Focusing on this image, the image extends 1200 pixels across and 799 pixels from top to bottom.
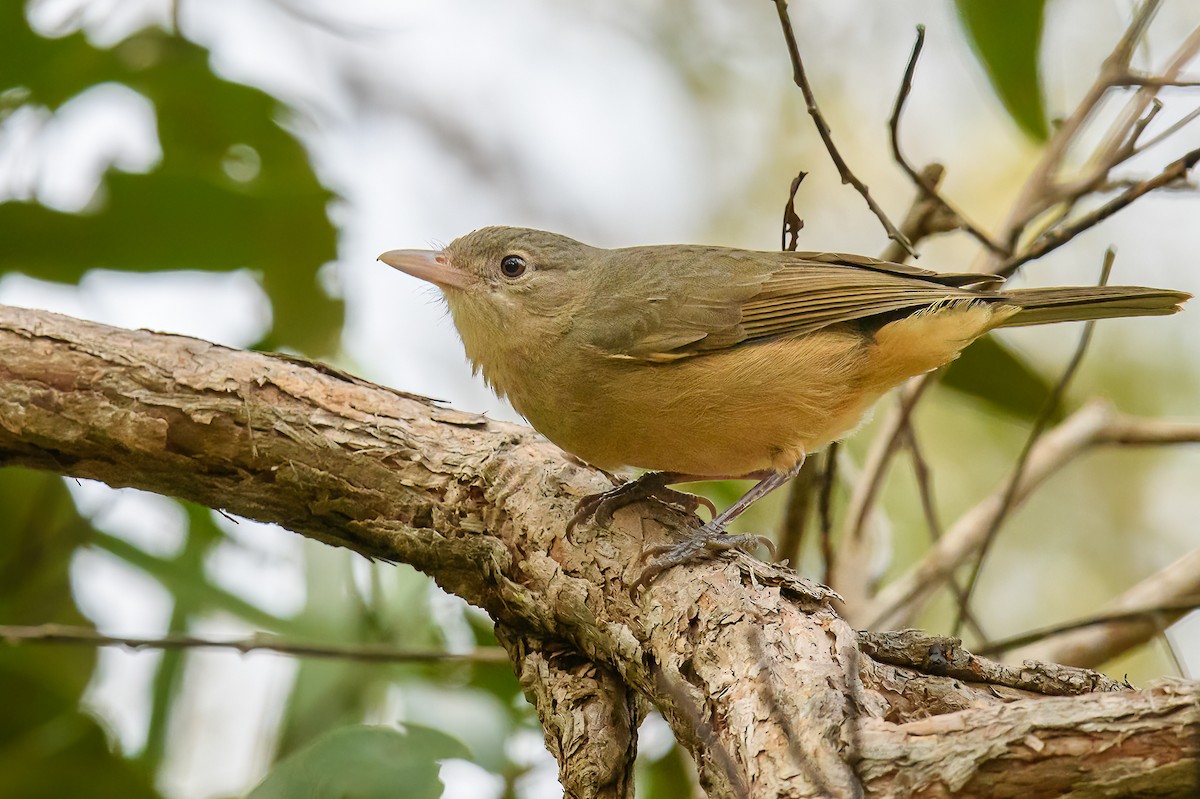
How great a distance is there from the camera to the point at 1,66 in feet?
14.5

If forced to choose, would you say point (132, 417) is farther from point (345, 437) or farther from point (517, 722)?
point (517, 722)

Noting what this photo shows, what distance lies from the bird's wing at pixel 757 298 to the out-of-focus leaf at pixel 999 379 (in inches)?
17.4

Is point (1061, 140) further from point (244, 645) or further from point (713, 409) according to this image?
point (244, 645)

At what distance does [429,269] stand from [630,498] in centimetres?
131

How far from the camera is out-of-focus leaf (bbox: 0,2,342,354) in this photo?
165 inches

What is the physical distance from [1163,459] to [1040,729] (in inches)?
312

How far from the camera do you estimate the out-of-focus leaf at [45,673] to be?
3791 mm

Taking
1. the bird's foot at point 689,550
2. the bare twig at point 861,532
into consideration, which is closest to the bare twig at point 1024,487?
the bare twig at point 861,532

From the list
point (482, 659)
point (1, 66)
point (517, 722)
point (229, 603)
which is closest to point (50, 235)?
point (1, 66)

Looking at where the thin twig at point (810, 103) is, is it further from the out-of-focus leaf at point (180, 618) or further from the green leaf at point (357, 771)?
the out-of-focus leaf at point (180, 618)

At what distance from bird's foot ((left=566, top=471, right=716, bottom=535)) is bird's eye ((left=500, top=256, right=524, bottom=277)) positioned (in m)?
1.01

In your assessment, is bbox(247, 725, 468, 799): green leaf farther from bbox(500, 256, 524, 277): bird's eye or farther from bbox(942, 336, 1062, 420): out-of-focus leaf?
bbox(942, 336, 1062, 420): out-of-focus leaf

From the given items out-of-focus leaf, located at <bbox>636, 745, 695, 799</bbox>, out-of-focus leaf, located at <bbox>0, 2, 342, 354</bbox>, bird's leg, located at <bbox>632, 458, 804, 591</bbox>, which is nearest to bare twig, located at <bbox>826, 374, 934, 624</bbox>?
out-of-focus leaf, located at <bbox>636, 745, 695, 799</bbox>

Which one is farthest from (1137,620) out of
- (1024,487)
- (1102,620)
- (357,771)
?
(357,771)
